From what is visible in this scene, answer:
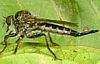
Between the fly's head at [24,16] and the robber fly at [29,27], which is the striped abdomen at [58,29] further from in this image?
the fly's head at [24,16]

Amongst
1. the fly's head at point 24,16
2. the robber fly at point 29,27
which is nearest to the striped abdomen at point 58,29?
the robber fly at point 29,27

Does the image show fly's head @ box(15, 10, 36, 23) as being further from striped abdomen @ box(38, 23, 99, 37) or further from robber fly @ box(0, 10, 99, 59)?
striped abdomen @ box(38, 23, 99, 37)

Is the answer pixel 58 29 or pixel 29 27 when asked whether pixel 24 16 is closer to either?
pixel 29 27

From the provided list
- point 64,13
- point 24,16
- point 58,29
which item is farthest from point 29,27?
point 64,13

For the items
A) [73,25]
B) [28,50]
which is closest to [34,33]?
[73,25]

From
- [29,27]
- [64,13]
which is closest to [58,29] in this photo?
[64,13]

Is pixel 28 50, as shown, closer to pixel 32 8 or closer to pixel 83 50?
pixel 83 50

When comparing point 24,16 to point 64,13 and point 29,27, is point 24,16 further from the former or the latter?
point 64,13

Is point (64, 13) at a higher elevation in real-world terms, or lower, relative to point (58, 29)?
higher

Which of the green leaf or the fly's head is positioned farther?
the green leaf

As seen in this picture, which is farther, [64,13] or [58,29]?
[64,13]

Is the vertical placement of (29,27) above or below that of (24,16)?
below

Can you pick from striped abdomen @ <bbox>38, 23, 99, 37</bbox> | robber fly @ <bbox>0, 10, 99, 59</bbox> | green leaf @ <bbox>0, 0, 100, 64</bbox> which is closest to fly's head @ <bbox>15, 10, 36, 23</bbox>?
robber fly @ <bbox>0, 10, 99, 59</bbox>
